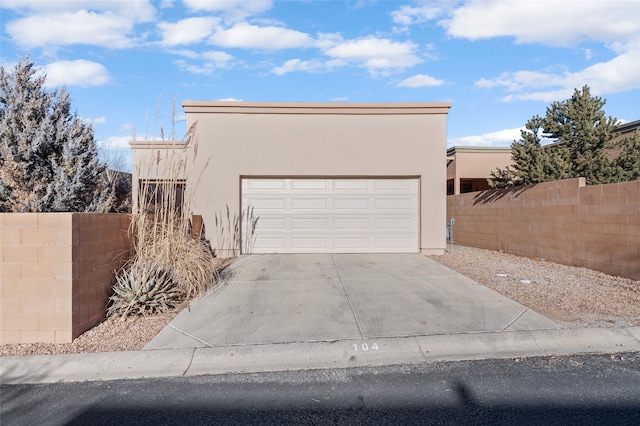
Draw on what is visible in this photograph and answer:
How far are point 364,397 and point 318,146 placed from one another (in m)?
9.35

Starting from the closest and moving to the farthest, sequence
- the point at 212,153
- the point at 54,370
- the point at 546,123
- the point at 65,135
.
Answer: the point at 54,370, the point at 65,135, the point at 212,153, the point at 546,123

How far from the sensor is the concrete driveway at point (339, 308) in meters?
5.91

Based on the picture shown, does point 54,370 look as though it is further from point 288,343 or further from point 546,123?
point 546,123

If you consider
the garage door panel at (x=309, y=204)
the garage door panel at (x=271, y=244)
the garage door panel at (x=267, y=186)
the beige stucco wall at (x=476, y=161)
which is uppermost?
the beige stucco wall at (x=476, y=161)

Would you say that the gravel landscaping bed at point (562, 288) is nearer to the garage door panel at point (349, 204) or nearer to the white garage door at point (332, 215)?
the white garage door at point (332, 215)

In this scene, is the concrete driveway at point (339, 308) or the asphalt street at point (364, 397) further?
the concrete driveway at point (339, 308)

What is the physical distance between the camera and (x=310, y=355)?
5312 mm

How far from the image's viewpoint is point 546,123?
13859 millimetres

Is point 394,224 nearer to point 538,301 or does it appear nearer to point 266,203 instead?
point 266,203

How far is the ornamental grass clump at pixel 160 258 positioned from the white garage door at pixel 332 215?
14.6 ft

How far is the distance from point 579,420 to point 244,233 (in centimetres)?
1009

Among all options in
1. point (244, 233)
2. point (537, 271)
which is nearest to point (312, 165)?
point (244, 233)

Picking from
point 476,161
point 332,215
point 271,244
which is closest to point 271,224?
point 271,244

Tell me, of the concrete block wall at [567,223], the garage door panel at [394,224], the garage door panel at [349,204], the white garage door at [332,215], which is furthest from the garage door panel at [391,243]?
the concrete block wall at [567,223]
